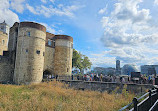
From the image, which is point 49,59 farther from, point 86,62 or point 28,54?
point 86,62

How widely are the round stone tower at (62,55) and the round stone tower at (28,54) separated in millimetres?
5475

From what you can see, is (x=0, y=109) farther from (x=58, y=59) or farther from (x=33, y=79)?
(x=58, y=59)

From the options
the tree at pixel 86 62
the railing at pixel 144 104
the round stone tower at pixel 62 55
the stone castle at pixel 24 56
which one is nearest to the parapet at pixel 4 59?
the stone castle at pixel 24 56

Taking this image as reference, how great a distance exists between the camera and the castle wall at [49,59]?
80.8ft

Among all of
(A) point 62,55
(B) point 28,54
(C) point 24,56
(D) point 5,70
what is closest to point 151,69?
(A) point 62,55

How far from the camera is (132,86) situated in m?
15.7

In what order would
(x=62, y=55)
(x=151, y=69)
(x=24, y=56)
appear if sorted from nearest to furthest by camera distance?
(x=24, y=56)
(x=62, y=55)
(x=151, y=69)

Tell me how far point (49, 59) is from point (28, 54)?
6197 mm

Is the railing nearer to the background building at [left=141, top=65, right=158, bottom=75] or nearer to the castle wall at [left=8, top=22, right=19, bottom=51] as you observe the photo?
the castle wall at [left=8, top=22, right=19, bottom=51]

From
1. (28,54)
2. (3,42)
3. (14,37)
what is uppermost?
(3,42)

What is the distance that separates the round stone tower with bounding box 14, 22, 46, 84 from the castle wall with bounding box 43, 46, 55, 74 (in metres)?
3.78

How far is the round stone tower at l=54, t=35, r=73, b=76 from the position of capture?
84.4 feet

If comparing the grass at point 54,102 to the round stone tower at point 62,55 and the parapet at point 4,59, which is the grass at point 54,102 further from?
the round stone tower at point 62,55

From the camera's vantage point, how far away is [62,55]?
85.3ft
